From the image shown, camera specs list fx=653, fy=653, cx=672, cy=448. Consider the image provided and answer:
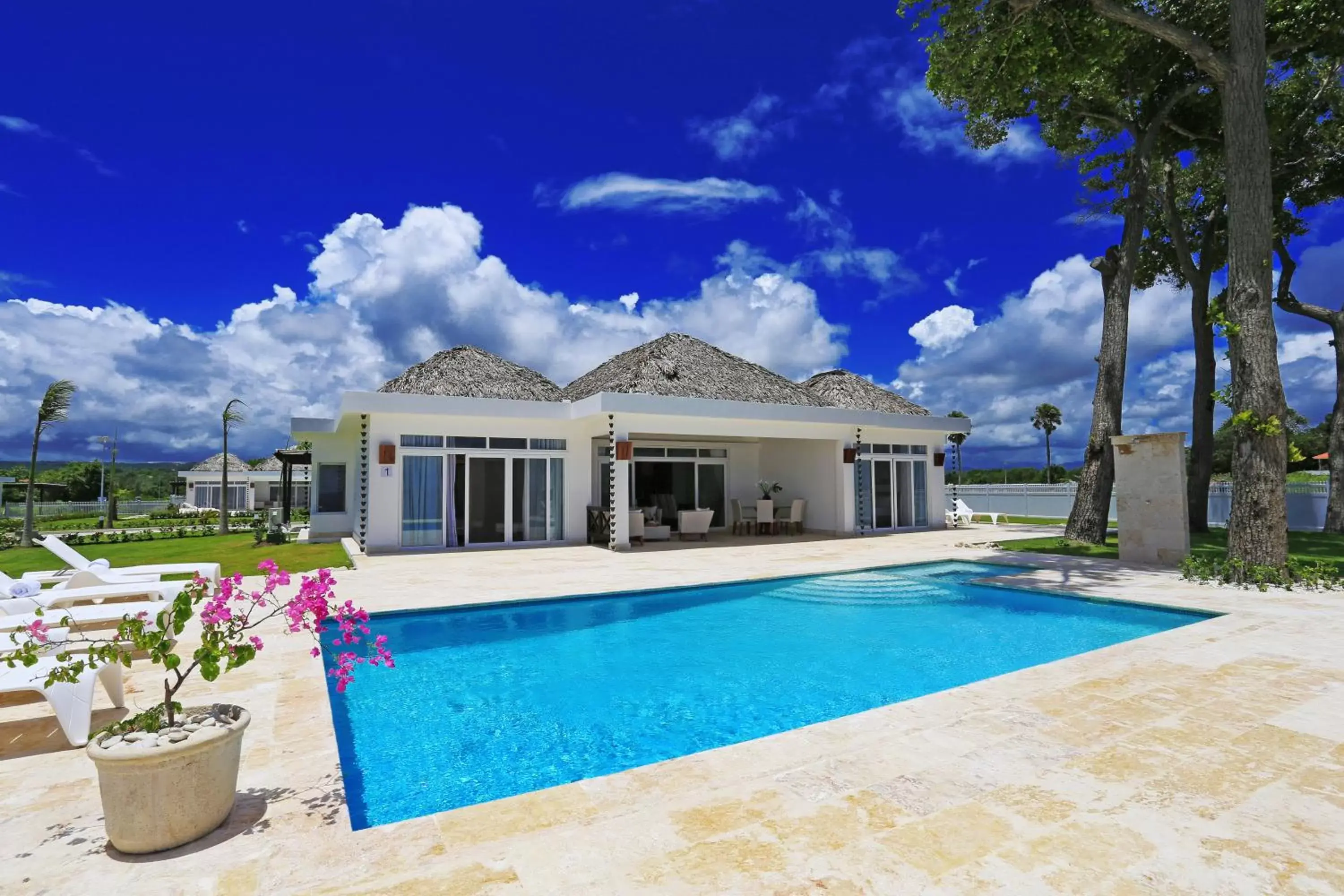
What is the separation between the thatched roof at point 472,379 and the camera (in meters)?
15.9

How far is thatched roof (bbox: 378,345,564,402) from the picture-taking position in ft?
52.1

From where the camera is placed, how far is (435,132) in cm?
1403

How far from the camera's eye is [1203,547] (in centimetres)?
1324

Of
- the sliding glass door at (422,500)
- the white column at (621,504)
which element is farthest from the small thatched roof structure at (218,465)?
the white column at (621,504)

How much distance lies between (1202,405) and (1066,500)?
6.44 meters

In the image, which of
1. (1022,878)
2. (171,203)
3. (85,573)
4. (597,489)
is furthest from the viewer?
(597,489)

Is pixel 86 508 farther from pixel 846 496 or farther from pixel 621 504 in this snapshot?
pixel 846 496

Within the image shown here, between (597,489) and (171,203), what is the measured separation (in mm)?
11437

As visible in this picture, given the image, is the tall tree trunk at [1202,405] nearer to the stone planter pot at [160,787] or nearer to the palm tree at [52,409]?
the stone planter pot at [160,787]

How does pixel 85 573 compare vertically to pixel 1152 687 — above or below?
above

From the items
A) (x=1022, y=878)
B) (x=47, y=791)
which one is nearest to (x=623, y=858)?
(x=1022, y=878)

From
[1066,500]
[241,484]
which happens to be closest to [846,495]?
[1066,500]

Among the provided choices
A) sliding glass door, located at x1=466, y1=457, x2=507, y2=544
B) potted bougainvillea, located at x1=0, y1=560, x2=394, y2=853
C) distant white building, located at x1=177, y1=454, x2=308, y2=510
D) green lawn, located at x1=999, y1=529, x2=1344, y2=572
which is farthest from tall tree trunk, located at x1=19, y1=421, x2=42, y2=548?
green lawn, located at x1=999, y1=529, x2=1344, y2=572

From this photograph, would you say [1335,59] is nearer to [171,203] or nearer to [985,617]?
[985,617]
